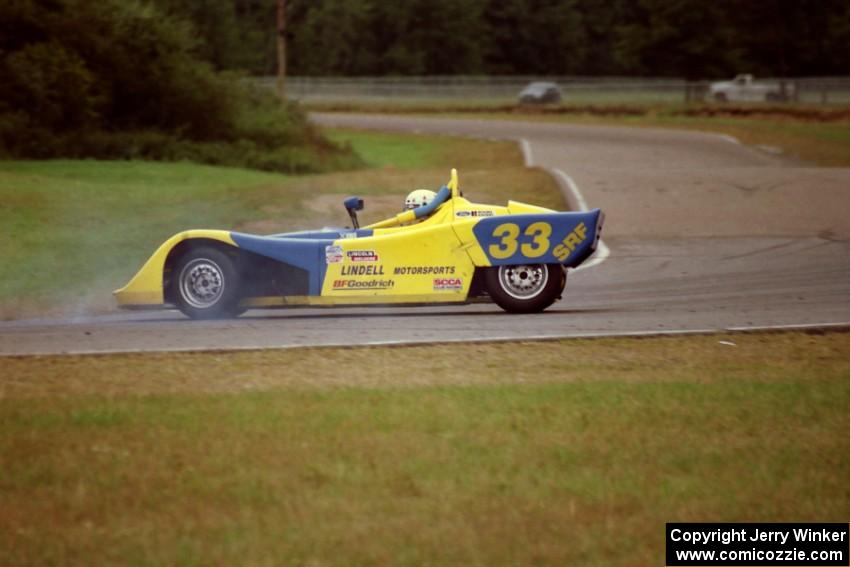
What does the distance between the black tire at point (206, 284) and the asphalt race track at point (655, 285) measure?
0.22 meters

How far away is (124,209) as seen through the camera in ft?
69.5

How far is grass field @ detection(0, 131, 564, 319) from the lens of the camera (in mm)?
16391

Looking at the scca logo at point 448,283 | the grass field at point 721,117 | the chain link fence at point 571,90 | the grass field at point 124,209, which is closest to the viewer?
the scca logo at point 448,283

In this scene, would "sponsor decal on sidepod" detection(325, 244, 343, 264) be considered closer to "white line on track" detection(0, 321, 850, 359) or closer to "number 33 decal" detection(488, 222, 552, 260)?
"number 33 decal" detection(488, 222, 552, 260)

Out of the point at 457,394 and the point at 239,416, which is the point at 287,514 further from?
the point at 457,394

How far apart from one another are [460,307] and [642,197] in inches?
348

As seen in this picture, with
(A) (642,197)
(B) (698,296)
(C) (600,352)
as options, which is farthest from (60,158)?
(C) (600,352)

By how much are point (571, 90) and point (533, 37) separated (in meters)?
29.7

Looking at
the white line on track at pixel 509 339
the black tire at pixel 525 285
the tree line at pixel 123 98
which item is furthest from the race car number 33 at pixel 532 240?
the tree line at pixel 123 98

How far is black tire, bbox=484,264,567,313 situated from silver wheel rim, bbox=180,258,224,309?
2.55 meters

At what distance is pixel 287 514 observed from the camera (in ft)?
20.1

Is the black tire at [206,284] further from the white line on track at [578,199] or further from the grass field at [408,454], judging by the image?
the white line on track at [578,199]

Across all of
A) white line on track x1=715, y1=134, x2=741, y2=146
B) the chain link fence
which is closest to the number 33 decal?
white line on track x1=715, y1=134, x2=741, y2=146

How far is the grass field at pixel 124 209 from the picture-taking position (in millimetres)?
16391
